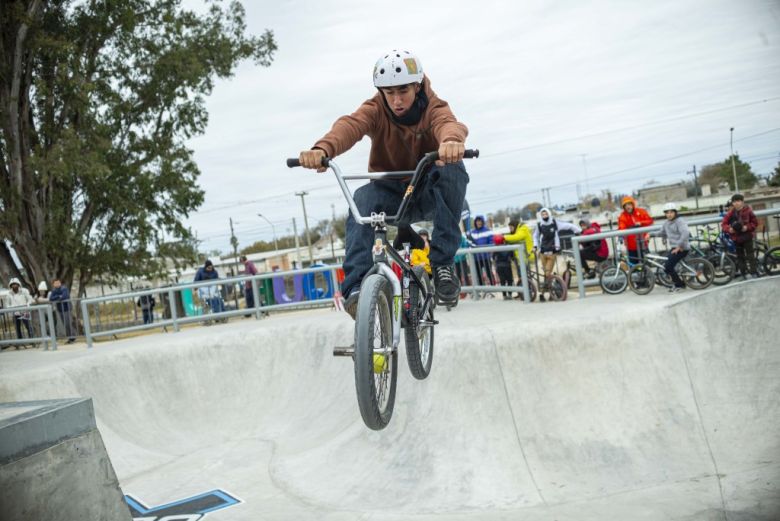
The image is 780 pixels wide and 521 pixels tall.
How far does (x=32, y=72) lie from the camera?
20.4 metres

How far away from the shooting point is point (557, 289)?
43.5 feet

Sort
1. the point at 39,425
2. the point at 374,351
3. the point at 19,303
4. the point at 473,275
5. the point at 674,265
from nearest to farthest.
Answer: the point at 374,351, the point at 39,425, the point at 674,265, the point at 473,275, the point at 19,303

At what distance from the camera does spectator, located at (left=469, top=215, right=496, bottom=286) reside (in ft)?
47.5

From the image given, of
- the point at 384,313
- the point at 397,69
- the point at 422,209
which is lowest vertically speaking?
the point at 384,313

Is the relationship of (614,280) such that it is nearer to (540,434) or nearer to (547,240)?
(547,240)

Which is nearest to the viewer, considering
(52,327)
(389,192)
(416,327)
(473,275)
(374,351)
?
(374,351)

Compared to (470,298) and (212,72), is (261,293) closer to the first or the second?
(470,298)

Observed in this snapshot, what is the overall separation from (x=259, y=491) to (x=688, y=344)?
654 cm

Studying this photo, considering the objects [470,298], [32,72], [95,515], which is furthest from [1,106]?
[95,515]

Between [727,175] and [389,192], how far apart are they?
7490cm

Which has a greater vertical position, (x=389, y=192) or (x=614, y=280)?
(x=389, y=192)

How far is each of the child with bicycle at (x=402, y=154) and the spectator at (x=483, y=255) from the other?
888 cm

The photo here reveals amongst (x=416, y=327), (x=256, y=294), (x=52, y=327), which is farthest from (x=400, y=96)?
(x=52, y=327)

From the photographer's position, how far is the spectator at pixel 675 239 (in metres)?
11.8
